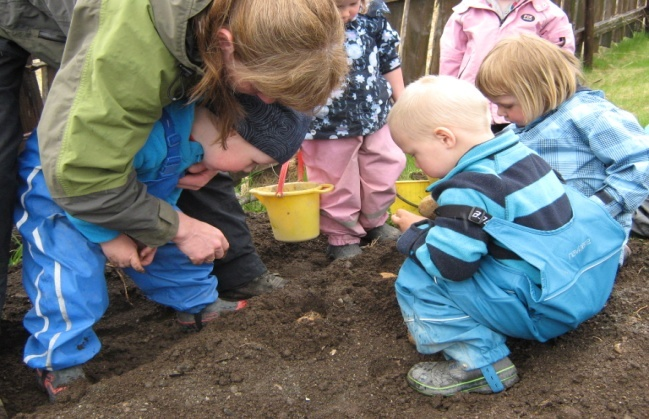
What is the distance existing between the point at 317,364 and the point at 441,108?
96 centimetres

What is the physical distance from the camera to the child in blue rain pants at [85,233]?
7.59 feet

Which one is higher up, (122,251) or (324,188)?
(122,251)

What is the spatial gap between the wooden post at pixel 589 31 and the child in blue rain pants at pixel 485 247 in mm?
7431

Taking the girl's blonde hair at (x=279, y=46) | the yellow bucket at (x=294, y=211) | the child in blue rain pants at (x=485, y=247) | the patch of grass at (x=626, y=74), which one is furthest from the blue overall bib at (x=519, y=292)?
the patch of grass at (x=626, y=74)

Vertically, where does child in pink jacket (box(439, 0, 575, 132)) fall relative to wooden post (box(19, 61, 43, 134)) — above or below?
below

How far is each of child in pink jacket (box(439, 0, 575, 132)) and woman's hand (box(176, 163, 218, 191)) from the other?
2.15m

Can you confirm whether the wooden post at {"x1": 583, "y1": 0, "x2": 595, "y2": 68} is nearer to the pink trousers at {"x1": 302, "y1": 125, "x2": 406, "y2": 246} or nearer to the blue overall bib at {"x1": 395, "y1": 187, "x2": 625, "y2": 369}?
the pink trousers at {"x1": 302, "y1": 125, "x2": 406, "y2": 246}

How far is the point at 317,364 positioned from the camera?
2398 millimetres

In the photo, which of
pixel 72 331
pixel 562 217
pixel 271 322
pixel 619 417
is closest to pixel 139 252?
pixel 72 331

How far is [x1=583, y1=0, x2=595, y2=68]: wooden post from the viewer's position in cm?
885

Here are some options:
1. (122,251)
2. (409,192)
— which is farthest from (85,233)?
(409,192)

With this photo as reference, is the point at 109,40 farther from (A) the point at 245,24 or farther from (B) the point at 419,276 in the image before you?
(B) the point at 419,276

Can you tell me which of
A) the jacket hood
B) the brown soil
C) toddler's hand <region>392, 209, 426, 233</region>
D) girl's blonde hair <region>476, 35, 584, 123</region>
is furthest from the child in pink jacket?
the jacket hood

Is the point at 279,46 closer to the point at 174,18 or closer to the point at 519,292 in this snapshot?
the point at 174,18
